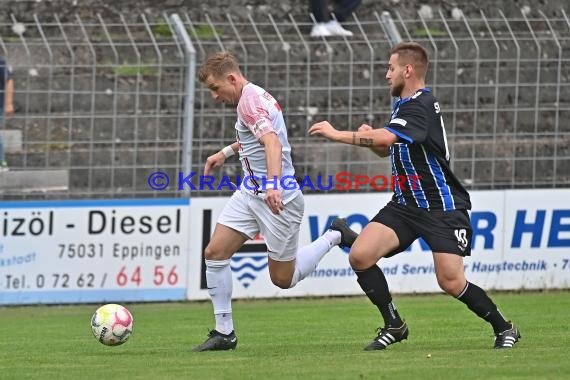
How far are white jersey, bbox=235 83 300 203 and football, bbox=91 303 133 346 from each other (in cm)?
127

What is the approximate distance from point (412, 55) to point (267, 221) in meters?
1.57

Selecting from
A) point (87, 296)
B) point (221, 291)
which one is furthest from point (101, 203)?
point (221, 291)

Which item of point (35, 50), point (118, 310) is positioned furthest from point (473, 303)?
point (35, 50)

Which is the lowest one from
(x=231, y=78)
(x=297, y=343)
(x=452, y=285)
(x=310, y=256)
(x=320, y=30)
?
(x=297, y=343)

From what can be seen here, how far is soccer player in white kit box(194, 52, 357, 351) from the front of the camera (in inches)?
A: 371

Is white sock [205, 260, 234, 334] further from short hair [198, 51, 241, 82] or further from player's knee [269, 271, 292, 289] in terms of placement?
short hair [198, 51, 241, 82]

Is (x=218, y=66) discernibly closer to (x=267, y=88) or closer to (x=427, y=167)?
(x=427, y=167)

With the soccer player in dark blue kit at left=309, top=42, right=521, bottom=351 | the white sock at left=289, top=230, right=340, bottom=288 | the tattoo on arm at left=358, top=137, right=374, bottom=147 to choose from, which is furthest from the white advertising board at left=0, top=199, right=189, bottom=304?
the tattoo on arm at left=358, top=137, right=374, bottom=147

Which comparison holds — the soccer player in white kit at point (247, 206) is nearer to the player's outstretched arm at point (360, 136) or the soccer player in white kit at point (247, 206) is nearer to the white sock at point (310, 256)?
the white sock at point (310, 256)

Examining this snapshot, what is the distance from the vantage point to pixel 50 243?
48.6 ft

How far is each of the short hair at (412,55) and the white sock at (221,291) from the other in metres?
1.92

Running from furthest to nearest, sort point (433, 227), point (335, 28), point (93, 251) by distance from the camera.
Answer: point (335, 28), point (93, 251), point (433, 227)

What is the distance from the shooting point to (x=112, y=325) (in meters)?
9.39

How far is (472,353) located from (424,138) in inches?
57.3
